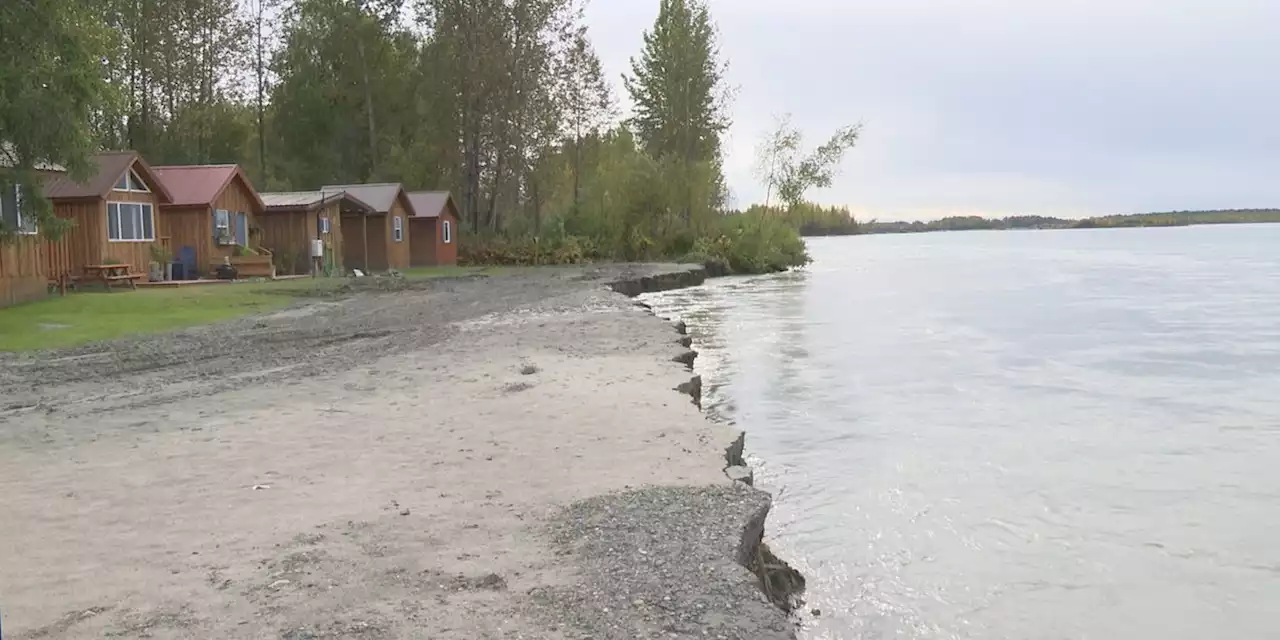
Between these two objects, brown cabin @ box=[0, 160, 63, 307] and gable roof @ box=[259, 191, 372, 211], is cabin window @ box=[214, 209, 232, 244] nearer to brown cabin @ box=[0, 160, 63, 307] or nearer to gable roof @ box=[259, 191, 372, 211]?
gable roof @ box=[259, 191, 372, 211]

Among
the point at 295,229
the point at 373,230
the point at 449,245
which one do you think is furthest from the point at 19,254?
the point at 449,245

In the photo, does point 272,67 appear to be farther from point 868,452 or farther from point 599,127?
point 868,452

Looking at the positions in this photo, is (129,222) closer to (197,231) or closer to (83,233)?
(83,233)

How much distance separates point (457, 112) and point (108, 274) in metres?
22.2

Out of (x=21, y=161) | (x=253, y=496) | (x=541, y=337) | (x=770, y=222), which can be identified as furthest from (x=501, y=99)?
(x=253, y=496)

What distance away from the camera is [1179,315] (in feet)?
86.0

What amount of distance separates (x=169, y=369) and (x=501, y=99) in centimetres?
3341

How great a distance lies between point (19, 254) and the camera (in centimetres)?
2231

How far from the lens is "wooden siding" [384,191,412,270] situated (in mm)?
39722

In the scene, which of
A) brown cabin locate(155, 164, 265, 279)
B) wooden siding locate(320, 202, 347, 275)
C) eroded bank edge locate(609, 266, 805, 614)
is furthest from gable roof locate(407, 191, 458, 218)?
eroded bank edge locate(609, 266, 805, 614)

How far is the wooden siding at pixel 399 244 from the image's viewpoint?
39.7m

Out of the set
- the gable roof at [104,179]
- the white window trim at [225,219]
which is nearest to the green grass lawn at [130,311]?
the gable roof at [104,179]

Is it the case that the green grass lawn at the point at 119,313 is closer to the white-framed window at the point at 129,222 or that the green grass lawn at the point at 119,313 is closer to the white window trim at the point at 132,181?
the white-framed window at the point at 129,222

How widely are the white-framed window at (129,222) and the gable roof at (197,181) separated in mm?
1315
